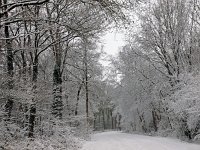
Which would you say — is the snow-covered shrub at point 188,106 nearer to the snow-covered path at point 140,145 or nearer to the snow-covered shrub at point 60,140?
the snow-covered path at point 140,145

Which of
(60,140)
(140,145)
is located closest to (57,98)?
(60,140)

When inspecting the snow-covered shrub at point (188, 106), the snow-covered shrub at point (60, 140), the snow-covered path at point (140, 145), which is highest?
the snow-covered shrub at point (188, 106)

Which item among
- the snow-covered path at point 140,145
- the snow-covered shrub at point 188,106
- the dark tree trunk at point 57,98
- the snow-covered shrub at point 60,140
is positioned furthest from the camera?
the dark tree trunk at point 57,98

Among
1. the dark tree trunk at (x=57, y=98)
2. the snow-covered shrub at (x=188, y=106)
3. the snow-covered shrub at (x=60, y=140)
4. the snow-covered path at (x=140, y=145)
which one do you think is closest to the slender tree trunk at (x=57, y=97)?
the dark tree trunk at (x=57, y=98)

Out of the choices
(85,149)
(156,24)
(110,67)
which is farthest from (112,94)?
(85,149)

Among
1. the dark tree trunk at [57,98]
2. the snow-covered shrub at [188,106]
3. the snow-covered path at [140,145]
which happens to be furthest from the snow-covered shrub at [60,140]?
the snow-covered shrub at [188,106]

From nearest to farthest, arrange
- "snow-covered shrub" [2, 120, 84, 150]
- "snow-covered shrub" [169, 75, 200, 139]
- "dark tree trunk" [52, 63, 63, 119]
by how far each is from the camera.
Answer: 1. "snow-covered shrub" [2, 120, 84, 150]
2. "snow-covered shrub" [169, 75, 200, 139]
3. "dark tree trunk" [52, 63, 63, 119]

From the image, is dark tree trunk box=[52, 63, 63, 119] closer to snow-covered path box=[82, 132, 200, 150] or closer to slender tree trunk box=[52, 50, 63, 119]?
slender tree trunk box=[52, 50, 63, 119]

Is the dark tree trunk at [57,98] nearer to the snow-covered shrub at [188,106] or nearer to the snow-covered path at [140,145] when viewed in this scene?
the snow-covered path at [140,145]

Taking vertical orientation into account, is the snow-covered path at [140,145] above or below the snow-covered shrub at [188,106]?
below

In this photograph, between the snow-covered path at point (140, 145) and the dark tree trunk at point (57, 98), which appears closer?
the snow-covered path at point (140, 145)

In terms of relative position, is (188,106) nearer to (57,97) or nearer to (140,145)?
(140,145)

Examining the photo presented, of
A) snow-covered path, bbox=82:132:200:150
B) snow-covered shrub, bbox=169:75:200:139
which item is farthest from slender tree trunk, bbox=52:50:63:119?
snow-covered shrub, bbox=169:75:200:139

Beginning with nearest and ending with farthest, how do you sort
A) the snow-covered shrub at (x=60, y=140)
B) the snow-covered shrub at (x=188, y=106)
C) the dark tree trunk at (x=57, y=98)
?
the snow-covered shrub at (x=60, y=140) → the snow-covered shrub at (x=188, y=106) → the dark tree trunk at (x=57, y=98)
